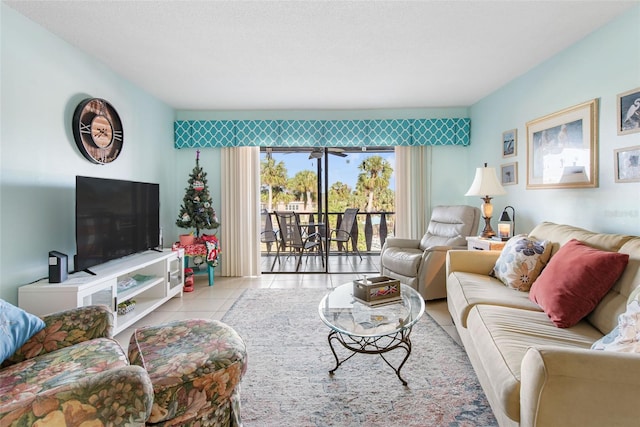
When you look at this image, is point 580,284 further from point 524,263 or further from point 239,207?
point 239,207

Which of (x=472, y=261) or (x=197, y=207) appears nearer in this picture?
(x=472, y=261)

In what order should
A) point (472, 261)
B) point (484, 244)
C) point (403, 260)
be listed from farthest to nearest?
point (403, 260)
point (484, 244)
point (472, 261)

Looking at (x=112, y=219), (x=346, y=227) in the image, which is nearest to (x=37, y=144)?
(x=112, y=219)

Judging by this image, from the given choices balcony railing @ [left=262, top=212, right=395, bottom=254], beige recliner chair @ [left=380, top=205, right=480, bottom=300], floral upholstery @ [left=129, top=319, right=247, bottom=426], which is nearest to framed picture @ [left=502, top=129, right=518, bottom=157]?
beige recliner chair @ [left=380, top=205, right=480, bottom=300]

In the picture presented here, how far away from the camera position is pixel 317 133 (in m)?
4.39

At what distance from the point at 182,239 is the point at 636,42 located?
14.4 ft

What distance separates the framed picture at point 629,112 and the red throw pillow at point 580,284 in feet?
3.28

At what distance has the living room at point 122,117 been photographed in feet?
6.86

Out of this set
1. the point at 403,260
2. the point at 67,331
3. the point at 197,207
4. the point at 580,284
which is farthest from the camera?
the point at 197,207

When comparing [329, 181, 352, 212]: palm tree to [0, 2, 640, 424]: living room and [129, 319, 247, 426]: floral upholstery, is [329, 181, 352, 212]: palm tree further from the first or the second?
[129, 319, 247, 426]: floral upholstery

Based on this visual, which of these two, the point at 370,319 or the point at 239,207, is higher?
the point at 239,207

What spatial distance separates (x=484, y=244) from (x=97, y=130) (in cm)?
372

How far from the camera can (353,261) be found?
18.1 feet

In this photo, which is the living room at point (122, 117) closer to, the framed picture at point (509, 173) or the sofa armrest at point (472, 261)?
the framed picture at point (509, 173)
